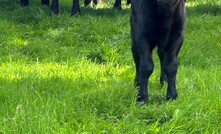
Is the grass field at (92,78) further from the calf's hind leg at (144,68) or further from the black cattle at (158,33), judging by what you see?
the black cattle at (158,33)

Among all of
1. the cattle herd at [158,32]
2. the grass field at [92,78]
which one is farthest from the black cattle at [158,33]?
the grass field at [92,78]

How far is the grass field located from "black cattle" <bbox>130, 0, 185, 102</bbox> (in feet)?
0.64

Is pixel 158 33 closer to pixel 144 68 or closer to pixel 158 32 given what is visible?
pixel 158 32

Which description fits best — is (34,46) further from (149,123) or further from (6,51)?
(149,123)

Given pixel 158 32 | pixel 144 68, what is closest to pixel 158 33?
pixel 158 32

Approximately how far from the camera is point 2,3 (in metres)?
10.5

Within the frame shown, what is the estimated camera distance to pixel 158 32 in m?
4.33

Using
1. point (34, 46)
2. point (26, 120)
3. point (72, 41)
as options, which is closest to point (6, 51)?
point (34, 46)

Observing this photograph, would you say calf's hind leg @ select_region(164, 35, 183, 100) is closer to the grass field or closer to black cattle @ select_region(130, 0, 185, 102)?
black cattle @ select_region(130, 0, 185, 102)

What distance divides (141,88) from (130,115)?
2.00ft

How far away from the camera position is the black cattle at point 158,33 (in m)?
4.24

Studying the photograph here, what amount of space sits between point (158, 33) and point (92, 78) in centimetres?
121

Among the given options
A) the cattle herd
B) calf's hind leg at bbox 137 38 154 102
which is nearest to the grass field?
calf's hind leg at bbox 137 38 154 102

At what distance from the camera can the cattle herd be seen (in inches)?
167
